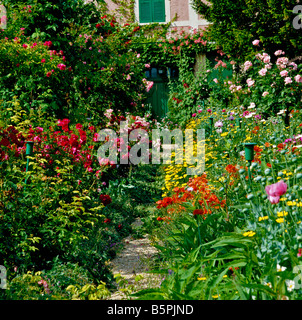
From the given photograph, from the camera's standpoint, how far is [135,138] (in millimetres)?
5633

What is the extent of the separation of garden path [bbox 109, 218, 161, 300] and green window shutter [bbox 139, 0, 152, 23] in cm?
961

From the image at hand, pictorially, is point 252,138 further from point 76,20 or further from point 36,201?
point 76,20

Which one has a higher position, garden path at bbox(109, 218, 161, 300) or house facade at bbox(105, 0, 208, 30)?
house facade at bbox(105, 0, 208, 30)

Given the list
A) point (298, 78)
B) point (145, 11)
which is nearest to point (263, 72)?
point (298, 78)

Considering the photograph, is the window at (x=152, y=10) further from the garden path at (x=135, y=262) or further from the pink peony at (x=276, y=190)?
the pink peony at (x=276, y=190)

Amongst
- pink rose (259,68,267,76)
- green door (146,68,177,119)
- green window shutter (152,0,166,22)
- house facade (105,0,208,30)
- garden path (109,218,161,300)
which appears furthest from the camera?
green door (146,68,177,119)

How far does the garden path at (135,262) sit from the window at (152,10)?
955 cm

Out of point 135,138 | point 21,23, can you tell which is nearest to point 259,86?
point 135,138

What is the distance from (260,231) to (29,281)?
1498 millimetres

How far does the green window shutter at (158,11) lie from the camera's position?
1171 centimetres

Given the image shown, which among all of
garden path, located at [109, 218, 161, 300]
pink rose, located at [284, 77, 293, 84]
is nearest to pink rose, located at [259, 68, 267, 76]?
pink rose, located at [284, 77, 293, 84]

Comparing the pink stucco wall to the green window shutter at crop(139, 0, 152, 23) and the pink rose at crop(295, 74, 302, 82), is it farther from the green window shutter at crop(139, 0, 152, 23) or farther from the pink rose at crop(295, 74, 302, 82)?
the pink rose at crop(295, 74, 302, 82)

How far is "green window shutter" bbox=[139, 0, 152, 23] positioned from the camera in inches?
464

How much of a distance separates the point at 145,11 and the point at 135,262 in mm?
10263
